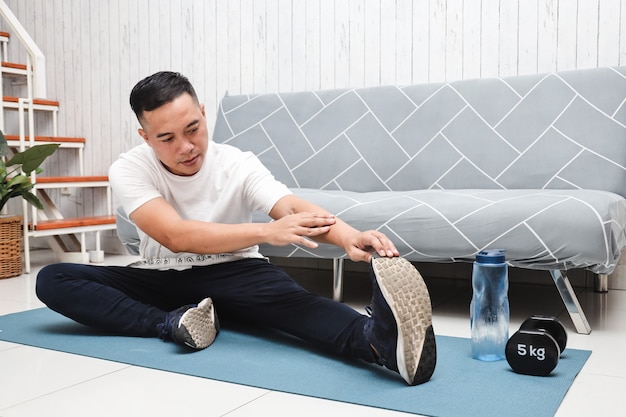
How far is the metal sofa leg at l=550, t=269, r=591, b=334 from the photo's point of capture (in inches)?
71.9

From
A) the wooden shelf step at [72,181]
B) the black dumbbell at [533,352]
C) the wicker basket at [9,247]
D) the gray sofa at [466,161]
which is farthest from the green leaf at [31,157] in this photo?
the black dumbbell at [533,352]

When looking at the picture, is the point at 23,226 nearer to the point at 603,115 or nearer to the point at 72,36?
the point at 72,36

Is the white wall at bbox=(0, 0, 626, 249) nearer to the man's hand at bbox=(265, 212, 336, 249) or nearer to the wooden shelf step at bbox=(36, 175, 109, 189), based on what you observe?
the wooden shelf step at bbox=(36, 175, 109, 189)

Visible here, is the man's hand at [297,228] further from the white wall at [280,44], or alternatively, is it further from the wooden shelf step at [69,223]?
the wooden shelf step at [69,223]

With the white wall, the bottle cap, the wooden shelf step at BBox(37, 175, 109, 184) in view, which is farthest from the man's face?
the wooden shelf step at BBox(37, 175, 109, 184)

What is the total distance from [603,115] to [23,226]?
2.74 metres

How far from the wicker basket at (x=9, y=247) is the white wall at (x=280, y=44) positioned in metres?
0.96

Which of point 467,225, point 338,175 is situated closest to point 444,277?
point 338,175

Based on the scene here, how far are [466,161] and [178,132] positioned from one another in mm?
1277

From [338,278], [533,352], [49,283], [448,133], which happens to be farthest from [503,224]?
[49,283]

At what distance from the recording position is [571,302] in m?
1.83

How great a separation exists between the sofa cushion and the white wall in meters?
0.94

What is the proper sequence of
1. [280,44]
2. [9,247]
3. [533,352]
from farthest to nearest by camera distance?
[280,44]
[9,247]
[533,352]

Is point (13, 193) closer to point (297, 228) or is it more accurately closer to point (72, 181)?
point (72, 181)
